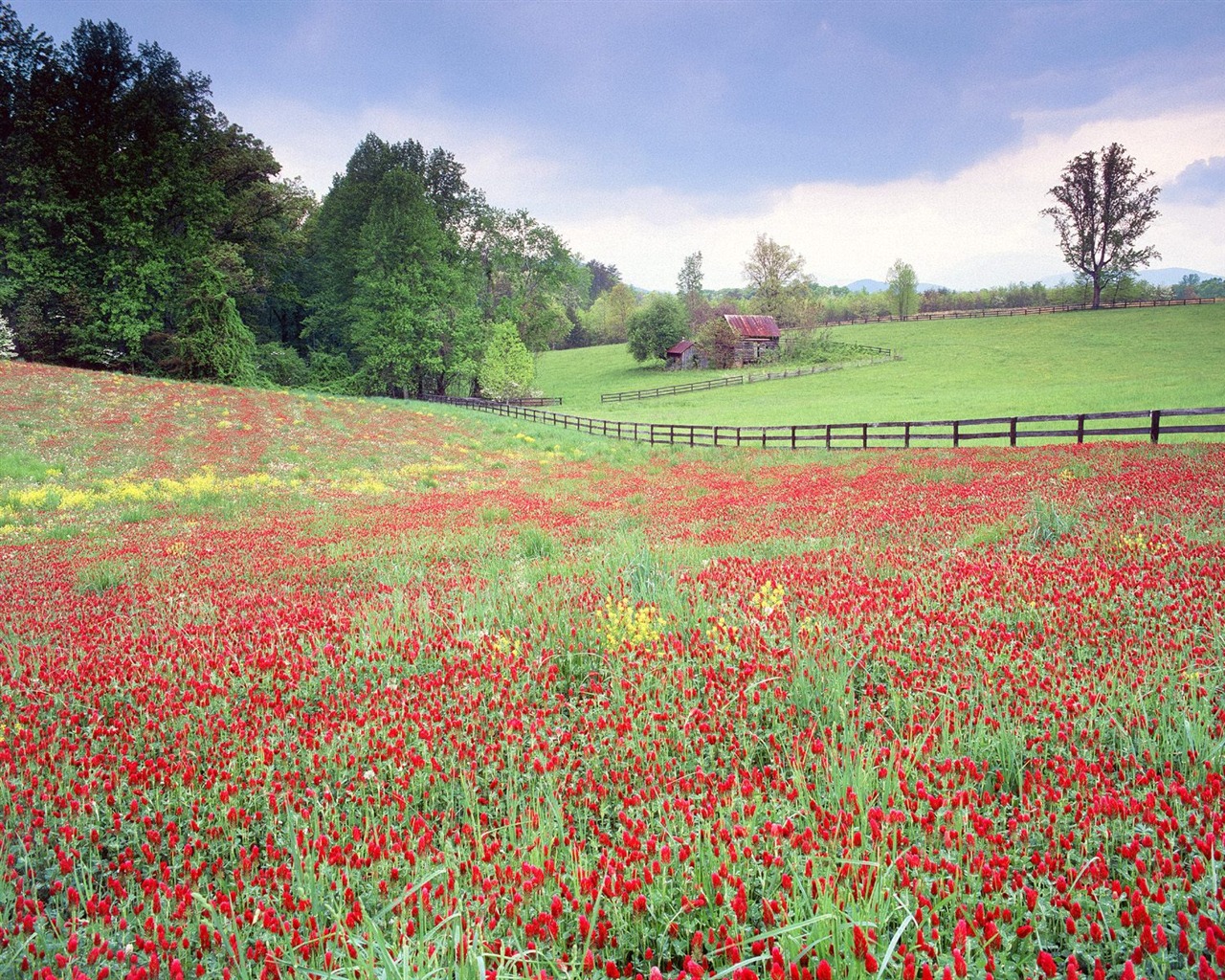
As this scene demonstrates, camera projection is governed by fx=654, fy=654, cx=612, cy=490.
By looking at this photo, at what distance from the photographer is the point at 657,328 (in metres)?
84.0

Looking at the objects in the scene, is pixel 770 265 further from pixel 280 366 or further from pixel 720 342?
pixel 280 366

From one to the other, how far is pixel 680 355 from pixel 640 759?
82.5 meters

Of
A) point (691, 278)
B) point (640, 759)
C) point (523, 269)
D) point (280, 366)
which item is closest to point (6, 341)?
point (280, 366)

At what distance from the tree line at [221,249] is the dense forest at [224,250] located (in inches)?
5.4

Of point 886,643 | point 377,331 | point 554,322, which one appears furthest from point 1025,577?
point 554,322

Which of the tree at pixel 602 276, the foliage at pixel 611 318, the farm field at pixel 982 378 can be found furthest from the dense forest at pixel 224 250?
the tree at pixel 602 276

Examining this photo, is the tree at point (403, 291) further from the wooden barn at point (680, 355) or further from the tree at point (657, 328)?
the wooden barn at point (680, 355)

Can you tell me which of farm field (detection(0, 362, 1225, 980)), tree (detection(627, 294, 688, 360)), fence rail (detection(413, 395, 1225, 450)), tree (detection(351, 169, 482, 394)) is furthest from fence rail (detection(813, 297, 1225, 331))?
farm field (detection(0, 362, 1225, 980))

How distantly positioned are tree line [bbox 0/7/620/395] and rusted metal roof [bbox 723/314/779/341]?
995 inches

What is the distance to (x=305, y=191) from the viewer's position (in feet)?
210

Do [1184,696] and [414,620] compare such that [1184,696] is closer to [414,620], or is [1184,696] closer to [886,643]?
[886,643]

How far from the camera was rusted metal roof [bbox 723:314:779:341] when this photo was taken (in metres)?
82.4

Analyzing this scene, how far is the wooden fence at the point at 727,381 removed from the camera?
68.1 m

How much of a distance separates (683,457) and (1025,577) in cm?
2034
